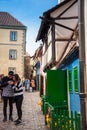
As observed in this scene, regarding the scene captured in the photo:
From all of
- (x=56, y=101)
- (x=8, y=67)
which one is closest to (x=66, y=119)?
(x=56, y=101)

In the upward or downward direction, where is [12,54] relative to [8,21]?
downward

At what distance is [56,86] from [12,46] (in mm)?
36239

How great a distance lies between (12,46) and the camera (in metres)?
49.8

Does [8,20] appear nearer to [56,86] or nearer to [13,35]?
[13,35]

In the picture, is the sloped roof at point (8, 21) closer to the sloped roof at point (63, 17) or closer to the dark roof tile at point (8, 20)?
the dark roof tile at point (8, 20)

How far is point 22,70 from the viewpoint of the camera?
164 feet

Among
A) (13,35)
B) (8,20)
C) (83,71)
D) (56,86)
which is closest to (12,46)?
(13,35)

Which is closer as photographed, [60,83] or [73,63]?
[73,63]

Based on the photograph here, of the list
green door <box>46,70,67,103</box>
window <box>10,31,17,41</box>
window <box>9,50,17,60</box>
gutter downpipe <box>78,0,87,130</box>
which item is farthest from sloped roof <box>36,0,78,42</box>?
window <box>10,31,17,41</box>

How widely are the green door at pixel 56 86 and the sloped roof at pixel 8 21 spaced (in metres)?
36.6

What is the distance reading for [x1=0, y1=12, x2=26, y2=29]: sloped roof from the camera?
49844 millimetres

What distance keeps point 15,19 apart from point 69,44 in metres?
34.9

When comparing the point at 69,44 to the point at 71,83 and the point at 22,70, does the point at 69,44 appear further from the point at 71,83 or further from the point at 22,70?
the point at 22,70

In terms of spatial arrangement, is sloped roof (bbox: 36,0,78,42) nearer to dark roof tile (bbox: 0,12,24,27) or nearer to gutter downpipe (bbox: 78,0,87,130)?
gutter downpipe (bbox: 78,0,87,130)
